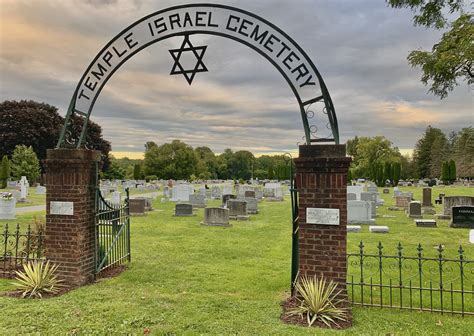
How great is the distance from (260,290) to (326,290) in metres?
1.60

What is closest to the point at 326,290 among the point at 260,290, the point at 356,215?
the point at 260,290

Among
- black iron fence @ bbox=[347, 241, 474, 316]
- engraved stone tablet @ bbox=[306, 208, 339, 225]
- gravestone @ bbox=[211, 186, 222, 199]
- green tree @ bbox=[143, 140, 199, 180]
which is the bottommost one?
black iron fence @ bbox=[347, 241, 474, 316]

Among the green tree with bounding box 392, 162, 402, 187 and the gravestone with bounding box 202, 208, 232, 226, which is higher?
the green tree with bounding box 392, 162, 402, 187

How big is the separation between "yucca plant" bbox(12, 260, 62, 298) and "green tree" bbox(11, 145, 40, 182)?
3921 cm

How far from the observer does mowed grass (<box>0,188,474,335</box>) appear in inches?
194

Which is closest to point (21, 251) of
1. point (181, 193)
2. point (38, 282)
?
point (38, 282)

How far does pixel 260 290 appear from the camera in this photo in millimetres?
6668

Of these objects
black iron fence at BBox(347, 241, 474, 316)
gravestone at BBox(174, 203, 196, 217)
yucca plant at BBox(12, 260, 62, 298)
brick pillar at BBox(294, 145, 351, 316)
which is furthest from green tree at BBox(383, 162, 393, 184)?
yucca plant at BBox(12, 260, 62, 298)

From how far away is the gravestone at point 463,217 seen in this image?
47.7 ft

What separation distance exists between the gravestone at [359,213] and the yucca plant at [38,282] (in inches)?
484

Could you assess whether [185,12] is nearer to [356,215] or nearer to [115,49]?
[115,49]

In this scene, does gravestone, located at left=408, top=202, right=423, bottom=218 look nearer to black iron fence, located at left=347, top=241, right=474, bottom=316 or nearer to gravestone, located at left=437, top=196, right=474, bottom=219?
gravestone, located at left=437, top=196, right=474, bottom=219

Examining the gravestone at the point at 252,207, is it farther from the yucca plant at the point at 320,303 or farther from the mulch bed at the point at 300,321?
the yucca plant at the point at 320,303

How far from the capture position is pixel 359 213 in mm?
15898
